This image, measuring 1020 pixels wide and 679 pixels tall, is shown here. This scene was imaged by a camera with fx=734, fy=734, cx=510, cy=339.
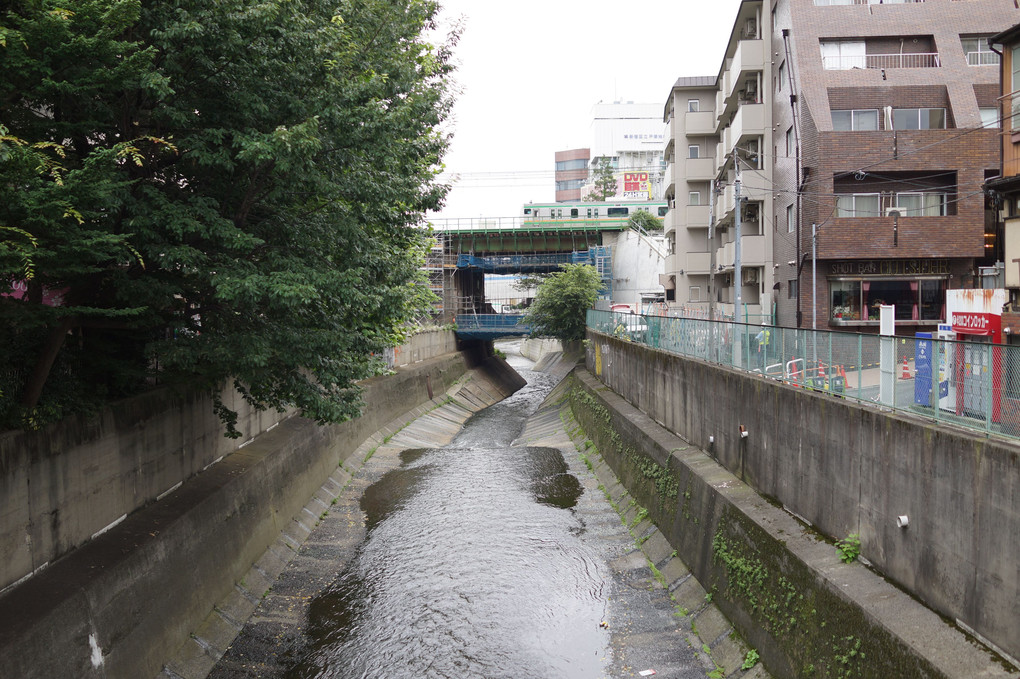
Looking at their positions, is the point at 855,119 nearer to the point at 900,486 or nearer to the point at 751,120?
the point at 751,120

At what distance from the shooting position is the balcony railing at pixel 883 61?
102ft

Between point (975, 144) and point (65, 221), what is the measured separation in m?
31.3

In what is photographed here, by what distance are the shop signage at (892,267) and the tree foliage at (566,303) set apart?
22.2 m

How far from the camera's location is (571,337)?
173 feet

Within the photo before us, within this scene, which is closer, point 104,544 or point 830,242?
point 104,544

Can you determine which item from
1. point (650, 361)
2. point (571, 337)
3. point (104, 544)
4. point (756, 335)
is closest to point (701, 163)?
point (571, 337)

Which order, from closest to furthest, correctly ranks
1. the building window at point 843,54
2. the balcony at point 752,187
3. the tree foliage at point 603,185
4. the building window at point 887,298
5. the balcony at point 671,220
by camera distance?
the building window at point 887,298
the building window at point 843,54
the balcony at point 752,187
the balcony at point 671,220
the tree foliage at point 603,185

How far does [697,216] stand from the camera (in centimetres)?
4550

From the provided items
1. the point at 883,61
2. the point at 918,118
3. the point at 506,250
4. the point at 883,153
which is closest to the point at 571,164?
the point at 506,250

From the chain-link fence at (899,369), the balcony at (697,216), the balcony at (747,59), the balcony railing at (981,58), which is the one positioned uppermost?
the balcony at (747,59)

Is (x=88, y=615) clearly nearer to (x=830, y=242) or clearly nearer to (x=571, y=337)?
(x=830, y=242)

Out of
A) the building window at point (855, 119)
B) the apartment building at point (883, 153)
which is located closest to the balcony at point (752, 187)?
the apartment building at point (883, 153)

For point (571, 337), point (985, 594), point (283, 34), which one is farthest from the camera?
point (571, 337)

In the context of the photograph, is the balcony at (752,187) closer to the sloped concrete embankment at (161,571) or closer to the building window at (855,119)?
the building window at (855,119)
